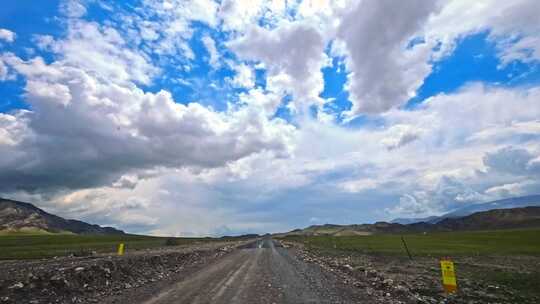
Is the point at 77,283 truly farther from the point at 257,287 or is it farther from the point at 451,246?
the point at 451,246

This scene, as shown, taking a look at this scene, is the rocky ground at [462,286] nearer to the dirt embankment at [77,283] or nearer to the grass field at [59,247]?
the dirt embankment at [77,283]

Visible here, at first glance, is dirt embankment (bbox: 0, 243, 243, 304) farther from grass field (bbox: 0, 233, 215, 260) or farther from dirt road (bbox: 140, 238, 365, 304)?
grass field (bbox: 0, 233, 215, 260)

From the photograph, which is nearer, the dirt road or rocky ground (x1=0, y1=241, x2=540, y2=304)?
the dirt road

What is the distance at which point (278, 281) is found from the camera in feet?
76.6

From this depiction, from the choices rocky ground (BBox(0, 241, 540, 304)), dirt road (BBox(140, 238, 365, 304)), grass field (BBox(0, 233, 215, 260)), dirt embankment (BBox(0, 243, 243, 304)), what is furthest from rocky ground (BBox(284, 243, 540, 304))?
grass field (BBox(0, 233, 215, 260))

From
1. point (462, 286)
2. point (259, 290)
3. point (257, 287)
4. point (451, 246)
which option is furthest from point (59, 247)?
point (462, 286)

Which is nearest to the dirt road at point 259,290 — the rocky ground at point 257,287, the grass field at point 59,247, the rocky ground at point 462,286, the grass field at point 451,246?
the rocky ground at point 257,287

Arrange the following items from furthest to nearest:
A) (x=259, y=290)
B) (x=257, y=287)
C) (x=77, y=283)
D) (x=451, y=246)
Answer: (x=451, y=246)
(x=77, y=283)
(x=257, y=287)
(x=259, y=290)

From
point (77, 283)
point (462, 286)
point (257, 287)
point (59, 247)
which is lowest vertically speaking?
point (462, 286)

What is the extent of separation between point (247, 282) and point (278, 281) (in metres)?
1.79

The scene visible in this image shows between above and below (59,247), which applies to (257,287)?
below

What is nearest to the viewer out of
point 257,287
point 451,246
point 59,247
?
point 257,287

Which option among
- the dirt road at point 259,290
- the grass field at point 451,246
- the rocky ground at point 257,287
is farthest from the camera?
the grass field at point 451,246

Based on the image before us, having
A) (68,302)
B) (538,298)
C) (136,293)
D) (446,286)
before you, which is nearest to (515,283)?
(538,298)
